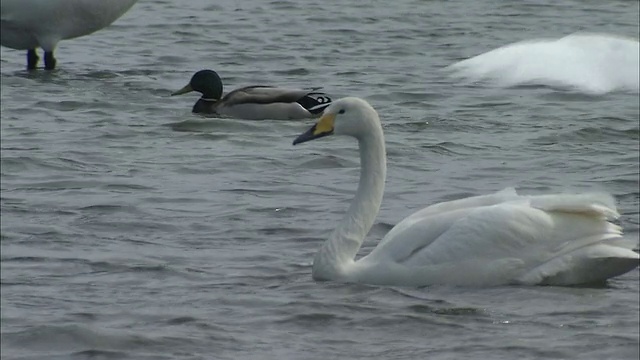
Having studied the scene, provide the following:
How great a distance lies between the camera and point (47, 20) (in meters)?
13.6

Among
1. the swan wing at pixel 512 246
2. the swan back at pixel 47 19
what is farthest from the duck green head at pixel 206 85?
the swan wing at pixel 512 246

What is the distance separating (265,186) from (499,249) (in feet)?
7.62

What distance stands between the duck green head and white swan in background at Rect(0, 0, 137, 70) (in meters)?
1.22

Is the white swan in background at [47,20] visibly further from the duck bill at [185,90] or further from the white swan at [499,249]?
the white swan at [499,249]

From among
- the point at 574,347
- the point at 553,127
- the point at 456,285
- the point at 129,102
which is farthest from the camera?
the point at 129,102

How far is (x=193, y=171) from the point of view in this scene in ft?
33.0

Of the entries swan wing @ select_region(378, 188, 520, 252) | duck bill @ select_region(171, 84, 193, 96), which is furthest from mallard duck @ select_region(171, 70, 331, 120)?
swan wing @ select_region(378, 188, 520, 252)

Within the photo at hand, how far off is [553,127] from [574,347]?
5433 millimetres

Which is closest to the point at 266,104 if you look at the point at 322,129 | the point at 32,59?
the point at 32,59

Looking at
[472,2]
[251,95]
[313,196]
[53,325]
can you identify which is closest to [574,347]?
[53,325]

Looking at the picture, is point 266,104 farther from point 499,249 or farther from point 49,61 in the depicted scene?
point 499,249

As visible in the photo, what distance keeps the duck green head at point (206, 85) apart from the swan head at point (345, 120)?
4.95 m

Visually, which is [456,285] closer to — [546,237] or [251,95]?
[546,237]

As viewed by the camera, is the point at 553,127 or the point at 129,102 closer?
the point at 553,127
